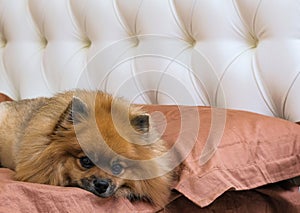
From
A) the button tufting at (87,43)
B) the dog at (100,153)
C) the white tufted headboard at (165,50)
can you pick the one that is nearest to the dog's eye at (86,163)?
the dog at (100,153)

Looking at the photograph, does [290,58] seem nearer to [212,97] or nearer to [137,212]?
[212,97]

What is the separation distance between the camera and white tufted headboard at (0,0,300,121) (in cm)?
148

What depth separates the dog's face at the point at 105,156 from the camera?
1133 mm

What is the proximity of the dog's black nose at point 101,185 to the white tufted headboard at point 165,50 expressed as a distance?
1.99 ft

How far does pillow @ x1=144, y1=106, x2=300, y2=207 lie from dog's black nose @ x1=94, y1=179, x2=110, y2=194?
0.17 metres

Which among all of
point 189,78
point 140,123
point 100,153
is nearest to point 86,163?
point 100,153

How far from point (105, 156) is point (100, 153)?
1cm

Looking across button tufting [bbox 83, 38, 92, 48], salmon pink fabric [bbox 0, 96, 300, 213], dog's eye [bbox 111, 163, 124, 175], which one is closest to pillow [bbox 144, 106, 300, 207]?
salmon pink fabric [bbox 0, 96, 300, 213]

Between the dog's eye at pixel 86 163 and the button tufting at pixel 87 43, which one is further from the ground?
the button tufting at pixel 87 43

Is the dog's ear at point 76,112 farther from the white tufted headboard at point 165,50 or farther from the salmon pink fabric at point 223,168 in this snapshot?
the white tufted headboard at point 165,50

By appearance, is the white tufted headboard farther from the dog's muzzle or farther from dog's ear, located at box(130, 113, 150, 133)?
the dog's muzzle

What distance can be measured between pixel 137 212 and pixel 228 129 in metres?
0.33

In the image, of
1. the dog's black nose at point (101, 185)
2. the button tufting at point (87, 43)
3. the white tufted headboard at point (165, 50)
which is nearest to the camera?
the dog's black nose at point (101, 185)

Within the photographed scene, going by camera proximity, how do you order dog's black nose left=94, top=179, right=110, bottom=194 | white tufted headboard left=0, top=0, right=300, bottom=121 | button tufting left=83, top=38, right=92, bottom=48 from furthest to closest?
button tufting left=83, top=38, right=92, bottom=48 < white tufted headboard left=0, top=0, right=300, bottom=121 < dog's black nose left=94, top=179, right=110, bottom=194
